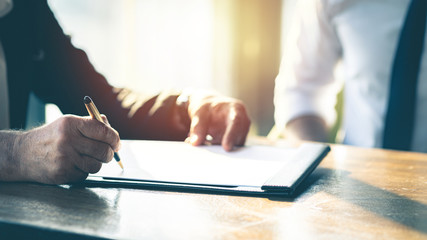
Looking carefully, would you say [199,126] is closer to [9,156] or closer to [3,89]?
[9,156]

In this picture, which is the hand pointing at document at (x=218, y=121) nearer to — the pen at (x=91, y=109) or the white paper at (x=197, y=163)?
the white paper at (x=197, y=163)

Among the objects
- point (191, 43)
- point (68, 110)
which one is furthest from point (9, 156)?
point (191, 43)

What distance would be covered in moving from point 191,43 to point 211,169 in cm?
299

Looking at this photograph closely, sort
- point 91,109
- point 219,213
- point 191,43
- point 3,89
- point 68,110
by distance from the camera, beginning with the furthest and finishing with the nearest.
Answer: point 191,43 → point 68,110 → point 3,89 → point 91,109 → point 219,213

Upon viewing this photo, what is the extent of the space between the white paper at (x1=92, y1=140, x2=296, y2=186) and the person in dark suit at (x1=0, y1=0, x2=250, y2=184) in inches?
1.8

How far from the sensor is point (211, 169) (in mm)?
612

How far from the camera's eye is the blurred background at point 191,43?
10.6ft

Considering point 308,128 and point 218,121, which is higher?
point 218,121

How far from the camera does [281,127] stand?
56.1 inches

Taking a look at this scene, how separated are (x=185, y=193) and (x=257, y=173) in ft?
0.43

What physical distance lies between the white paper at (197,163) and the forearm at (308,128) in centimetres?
58

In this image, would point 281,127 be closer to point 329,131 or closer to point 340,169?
point 329,131

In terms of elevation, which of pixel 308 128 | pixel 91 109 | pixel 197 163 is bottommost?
pixel 308 128

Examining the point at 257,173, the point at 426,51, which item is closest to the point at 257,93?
the point at 426,51
